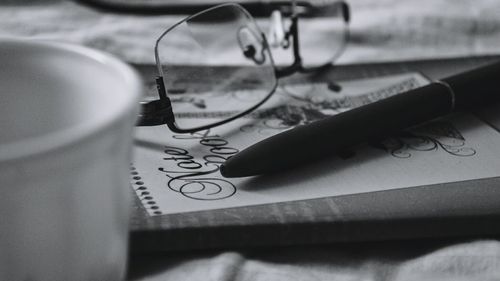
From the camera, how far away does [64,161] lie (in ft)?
0.57

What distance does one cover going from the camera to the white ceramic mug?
0.17m

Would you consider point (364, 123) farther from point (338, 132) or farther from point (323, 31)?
point (323, 31)

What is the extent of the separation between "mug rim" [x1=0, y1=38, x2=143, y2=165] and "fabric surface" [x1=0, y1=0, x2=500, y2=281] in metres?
0.10

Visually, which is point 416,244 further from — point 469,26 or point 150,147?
point 469,26

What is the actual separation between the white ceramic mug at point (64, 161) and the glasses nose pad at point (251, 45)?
0.26m

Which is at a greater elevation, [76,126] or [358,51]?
[76,126]

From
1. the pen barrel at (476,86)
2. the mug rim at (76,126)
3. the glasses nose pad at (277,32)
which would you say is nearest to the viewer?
the mug rim at (76,126)

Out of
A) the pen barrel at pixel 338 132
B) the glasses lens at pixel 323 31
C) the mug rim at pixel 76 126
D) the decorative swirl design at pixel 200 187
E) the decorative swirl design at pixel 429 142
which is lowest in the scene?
the glasses lens at pixel 323 31

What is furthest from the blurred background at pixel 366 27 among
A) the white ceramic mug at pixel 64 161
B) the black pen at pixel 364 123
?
the white ceramic mug at pixel 64 161

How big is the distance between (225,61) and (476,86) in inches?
6.1

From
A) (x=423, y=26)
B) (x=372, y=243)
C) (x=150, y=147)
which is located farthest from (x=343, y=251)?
(x=423, y=26)

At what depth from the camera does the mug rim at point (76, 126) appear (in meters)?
0.17

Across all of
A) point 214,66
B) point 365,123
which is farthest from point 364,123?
point 214,66

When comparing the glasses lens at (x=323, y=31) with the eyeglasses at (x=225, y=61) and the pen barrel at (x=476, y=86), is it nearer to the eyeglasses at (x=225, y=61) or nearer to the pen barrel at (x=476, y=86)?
the eyeglasses at (x=225, y=61)
